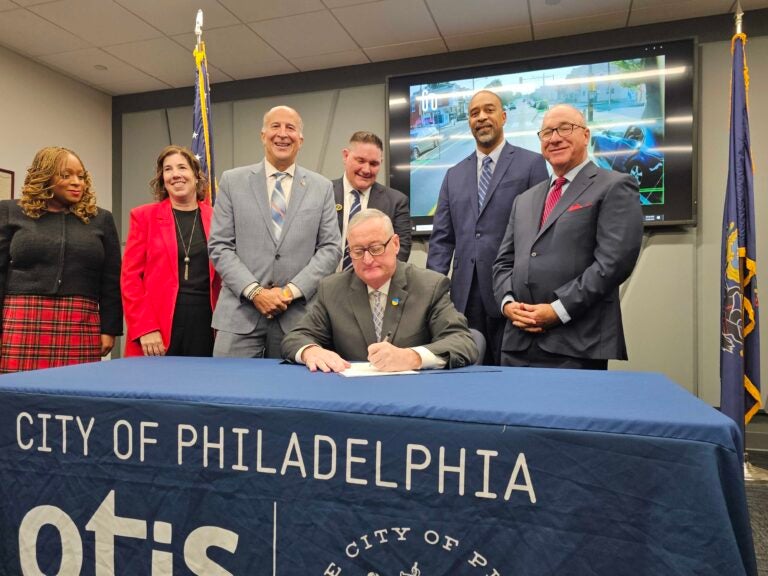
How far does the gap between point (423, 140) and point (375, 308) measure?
9.14 ft

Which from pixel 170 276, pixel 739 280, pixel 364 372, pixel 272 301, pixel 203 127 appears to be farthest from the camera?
pixel 203 127

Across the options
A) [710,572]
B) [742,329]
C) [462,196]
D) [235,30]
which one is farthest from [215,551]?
[235,30]

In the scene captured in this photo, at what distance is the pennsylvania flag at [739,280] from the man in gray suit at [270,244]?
2116mm

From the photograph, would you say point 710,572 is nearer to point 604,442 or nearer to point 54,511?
point 604,442

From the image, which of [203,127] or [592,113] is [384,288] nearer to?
[203,127]

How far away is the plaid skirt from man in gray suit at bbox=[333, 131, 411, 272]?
119cm

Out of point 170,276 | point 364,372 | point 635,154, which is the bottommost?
point 364,372

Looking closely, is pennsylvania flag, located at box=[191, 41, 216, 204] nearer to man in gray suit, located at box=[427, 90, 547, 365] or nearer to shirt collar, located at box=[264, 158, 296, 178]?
shirt collar, located at box=[264, 158, 296, 178]

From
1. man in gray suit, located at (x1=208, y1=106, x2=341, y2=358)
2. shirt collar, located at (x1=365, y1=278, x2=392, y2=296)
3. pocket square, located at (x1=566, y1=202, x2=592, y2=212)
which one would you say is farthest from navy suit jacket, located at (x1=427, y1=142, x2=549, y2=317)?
shirt collar, located at (x1=365, y1=278, x2=392, y2=296)

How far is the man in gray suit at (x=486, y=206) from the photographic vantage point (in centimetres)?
231

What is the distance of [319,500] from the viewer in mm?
999

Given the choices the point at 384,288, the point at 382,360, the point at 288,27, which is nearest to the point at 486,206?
the point at 384,288

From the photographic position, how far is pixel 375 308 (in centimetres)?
171

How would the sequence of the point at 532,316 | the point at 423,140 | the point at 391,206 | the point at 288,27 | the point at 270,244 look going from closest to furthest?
1. the point at 532,316
2. the point at 270,244
3. the point at 391,206
4. the point at 288,27
5. the point at 423,140
